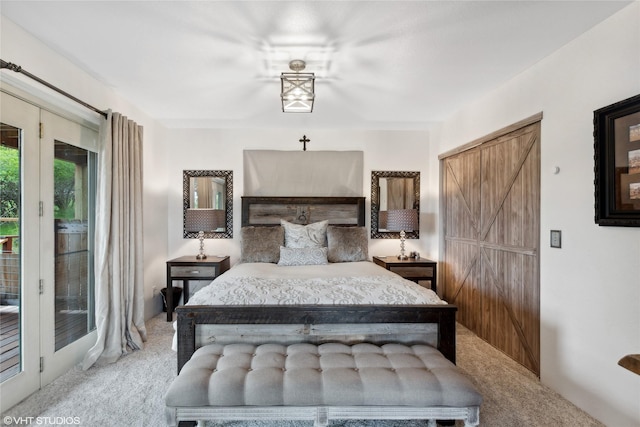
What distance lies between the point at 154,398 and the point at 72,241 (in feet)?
5.06

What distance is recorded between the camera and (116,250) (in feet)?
9.16

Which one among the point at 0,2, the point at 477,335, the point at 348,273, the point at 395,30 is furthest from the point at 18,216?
the point at 477,335

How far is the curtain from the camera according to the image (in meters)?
2.71

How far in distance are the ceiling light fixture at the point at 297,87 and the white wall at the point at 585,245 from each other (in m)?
1.84

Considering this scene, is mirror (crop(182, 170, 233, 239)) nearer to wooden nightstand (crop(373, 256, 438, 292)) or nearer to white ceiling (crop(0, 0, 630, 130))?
white ceiling (crop(0, 0, 630, 130))

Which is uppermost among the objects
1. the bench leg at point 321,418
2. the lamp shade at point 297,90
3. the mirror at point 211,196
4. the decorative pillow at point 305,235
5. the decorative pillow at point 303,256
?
the lamp shade at point 297,90

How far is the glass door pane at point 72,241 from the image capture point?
249 centimetres

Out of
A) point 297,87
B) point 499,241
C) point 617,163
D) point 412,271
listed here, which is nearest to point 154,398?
point 297,87

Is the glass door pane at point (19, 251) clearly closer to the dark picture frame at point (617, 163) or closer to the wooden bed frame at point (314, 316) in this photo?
the wooden bed frame at point (314, 316)

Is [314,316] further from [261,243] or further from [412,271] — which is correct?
[412,271]

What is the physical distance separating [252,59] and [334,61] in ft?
2.17

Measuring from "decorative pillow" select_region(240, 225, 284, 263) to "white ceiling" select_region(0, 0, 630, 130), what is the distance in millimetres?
1545

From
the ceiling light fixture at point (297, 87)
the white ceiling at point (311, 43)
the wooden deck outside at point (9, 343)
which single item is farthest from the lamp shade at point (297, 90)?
the wooden deck outside at point (9, 343)

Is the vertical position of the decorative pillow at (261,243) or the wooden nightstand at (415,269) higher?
the decorative pillow at (261,243)
